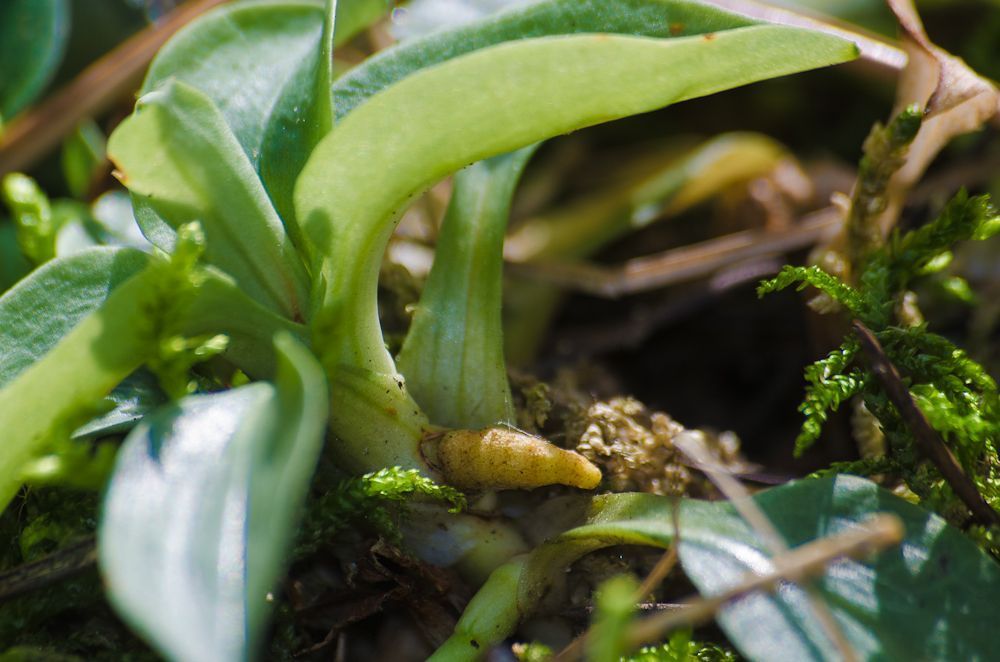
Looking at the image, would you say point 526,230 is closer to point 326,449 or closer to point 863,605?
point 326,449

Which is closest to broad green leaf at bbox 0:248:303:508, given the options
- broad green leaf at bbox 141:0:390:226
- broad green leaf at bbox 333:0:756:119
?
broad green leaf at bbox 141:0:390:226

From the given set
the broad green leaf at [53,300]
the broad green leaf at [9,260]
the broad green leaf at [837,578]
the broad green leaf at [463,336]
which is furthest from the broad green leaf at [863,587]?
the broad green leaf at [9,260]

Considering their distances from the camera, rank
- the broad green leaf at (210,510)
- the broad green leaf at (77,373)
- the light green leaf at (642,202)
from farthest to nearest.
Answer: the light green leaf at (642,202) → the broad green leaf at (77,373) → the broad green leaf at (210,510)

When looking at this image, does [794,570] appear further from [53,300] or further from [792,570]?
[53,300]

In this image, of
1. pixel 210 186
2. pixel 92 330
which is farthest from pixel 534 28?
pixel 92 330

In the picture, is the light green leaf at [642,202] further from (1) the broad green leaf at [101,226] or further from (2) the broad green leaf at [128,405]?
→ (2) the broad green leaf at [128,405]

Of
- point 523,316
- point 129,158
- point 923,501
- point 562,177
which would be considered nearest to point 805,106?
point 562,177

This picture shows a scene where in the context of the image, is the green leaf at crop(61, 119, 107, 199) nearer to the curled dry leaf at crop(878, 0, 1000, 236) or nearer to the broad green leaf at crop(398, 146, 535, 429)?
the broad green leaf at crop(398, 146, 535, 429)
